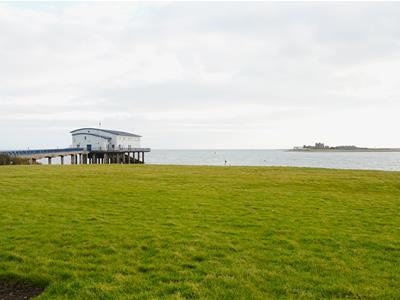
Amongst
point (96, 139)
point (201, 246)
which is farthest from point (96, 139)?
point (201, 246)

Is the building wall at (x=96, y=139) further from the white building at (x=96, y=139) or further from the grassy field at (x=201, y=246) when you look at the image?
the grassy field at (x=201, y=246)

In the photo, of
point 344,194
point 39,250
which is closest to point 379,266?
point 39,250

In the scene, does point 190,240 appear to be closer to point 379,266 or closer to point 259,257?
point 259,257

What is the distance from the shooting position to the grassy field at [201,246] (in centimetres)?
538

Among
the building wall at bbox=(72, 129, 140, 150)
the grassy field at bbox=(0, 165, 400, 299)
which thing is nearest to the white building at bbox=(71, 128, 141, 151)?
the building wall at bbox=(72, 129, 140, 150)

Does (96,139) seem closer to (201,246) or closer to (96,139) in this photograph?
(96,139)

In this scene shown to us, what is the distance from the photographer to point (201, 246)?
24.0 feet

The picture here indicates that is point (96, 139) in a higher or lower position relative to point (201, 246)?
higher

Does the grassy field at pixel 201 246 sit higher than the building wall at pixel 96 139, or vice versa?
the building wall at pixel 96 139

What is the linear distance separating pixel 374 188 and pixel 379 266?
1276 centimetres

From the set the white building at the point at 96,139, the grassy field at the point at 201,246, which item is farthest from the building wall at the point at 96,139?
the grassy field at the point at 201,246

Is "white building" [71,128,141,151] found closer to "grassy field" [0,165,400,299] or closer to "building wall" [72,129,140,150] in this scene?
"building wall" [72,129,140,150]

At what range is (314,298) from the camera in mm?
5012

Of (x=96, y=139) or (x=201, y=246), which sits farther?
(x=96, y=139)
